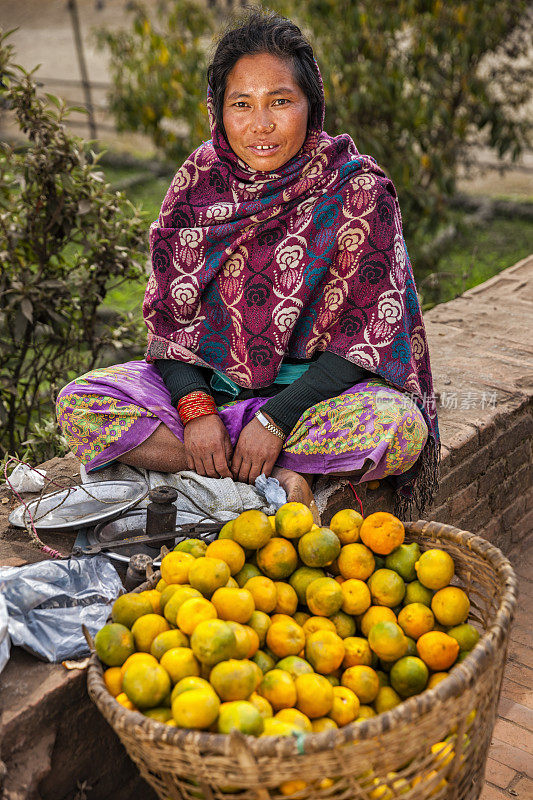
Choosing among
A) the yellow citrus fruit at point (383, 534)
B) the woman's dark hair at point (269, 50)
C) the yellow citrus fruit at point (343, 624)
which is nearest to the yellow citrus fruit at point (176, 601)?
the yellow citrus fruit at point (343, 624)

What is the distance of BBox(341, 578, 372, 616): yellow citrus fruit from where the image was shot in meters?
1.77

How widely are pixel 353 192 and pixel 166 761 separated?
1.69 meters

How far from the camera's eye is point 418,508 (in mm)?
2740

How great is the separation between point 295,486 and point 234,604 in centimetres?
74

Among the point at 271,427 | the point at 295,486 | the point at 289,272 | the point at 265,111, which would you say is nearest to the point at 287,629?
the point at 295,486

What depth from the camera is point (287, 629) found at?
65.2 inches

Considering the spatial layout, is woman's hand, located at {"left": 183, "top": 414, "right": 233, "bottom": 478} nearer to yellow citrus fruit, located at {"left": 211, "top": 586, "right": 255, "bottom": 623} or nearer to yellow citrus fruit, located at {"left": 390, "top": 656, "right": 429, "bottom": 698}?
yellow citrus fruit, located at {"left": 211, "top": 586, "right": 255, "bottom": 623}

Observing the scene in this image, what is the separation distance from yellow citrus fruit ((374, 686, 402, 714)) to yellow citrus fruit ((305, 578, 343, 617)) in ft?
0.64

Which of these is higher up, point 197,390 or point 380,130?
point 380,130

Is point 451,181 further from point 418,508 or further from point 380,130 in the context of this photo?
point 418,508

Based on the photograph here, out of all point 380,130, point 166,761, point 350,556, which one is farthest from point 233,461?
point 380,130

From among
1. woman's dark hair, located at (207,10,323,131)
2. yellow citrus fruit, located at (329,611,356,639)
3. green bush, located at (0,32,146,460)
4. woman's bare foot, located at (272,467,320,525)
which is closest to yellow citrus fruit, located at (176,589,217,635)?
yellow citrus fruit, located at (329,611,356,639)

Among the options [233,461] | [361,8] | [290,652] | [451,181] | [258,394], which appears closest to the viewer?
[290,652]

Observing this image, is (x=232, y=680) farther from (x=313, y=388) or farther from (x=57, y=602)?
(x=313, y=388)
